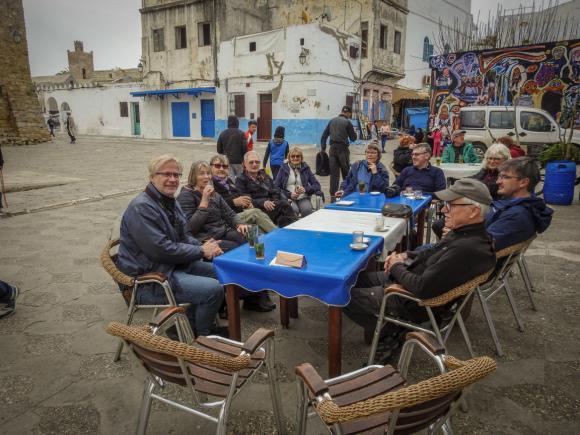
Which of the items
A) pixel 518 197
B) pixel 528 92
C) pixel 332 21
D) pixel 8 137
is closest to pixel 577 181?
pixel 518 197

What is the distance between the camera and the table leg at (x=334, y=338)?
250cm

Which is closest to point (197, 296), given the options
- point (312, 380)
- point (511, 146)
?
point (312, 380)

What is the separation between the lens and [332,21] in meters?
24.3

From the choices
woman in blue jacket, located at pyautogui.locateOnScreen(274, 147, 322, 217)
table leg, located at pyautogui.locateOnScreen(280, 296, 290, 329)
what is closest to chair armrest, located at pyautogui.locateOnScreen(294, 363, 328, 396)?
table leg, located at pyautogui.locateOnScreen(280, 296, 290, 329)

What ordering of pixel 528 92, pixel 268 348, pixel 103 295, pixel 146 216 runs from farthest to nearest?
pixel 528 92 → pixel 103 295 → pixel 146 216 → pixel 268 348

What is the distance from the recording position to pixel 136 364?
2.90 meters

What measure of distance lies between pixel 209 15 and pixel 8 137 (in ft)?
39.1

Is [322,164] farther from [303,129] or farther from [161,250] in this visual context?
[303,129]

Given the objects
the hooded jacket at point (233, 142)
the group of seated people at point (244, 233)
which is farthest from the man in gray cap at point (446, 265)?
the hooded jacket at point (233, 142)

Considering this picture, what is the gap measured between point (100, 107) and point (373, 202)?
28.9 m

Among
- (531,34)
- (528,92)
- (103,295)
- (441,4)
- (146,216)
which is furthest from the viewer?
(441,4)

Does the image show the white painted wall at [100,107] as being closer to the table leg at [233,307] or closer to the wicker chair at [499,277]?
the table leg at [233,307]

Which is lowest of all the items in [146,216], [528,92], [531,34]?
[146,216]

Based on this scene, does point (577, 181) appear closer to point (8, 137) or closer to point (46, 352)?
point (46, 352)
